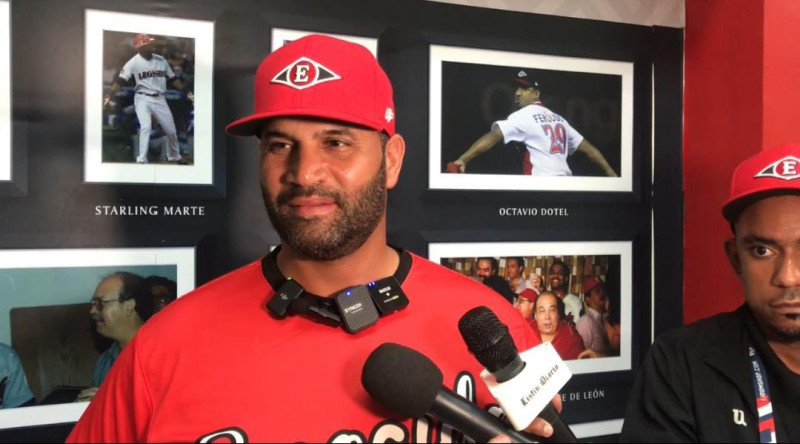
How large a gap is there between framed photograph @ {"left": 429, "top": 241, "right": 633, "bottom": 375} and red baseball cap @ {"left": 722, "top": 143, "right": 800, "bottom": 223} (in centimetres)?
43

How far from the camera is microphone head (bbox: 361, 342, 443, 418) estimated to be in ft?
2.64

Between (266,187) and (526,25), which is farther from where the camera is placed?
(526,25)

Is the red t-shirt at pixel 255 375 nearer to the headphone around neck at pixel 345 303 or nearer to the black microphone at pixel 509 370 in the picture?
the headphone around neck at pixel 345 303

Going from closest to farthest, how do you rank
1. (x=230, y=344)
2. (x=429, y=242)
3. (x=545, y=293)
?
(x=230, y=344)
(x=429, y=242)
(x=545, y=293)

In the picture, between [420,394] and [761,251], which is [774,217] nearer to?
[761,251]

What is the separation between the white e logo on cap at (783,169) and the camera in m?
1.20

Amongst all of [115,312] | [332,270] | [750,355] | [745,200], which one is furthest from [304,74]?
[750,355]

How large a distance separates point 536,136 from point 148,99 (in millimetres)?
920

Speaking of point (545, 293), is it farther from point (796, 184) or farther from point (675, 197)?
point (796, 184)

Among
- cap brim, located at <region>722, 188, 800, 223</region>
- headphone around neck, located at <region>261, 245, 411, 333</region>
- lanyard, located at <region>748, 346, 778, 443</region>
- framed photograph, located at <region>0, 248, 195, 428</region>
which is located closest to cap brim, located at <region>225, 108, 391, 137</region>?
headphone around neck, located at <region>261, 245, 411, 333</region>

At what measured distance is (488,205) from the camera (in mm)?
1573

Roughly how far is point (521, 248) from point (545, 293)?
0.14 m

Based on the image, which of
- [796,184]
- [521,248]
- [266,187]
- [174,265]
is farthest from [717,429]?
[174,265]

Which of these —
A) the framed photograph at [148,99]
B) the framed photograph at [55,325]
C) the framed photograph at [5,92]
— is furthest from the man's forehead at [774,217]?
the framed photograph at [5,92]
